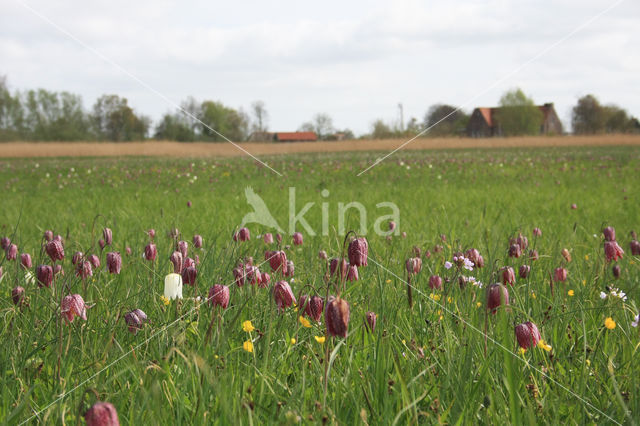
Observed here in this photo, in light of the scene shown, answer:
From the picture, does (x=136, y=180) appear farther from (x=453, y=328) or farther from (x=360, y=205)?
(x=453, y=328)

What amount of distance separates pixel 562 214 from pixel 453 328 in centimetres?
428

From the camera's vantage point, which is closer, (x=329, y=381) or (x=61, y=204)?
(x=329, y=381)

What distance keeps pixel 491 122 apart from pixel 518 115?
6.38 m

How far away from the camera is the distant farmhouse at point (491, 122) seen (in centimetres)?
5724

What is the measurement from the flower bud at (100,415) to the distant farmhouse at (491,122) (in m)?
55.8

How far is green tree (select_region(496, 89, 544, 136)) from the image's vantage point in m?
51.0

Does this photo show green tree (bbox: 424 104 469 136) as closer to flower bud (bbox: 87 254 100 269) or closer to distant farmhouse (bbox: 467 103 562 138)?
flower bud (bbox: 87 254 100 269)

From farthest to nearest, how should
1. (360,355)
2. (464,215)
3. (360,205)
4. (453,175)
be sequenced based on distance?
(453,175) → (360,205) → (464,215) → (360,355)

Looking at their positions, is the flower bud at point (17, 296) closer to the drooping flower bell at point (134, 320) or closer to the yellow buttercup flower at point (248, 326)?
the drooping flower bell at point (134, 320)

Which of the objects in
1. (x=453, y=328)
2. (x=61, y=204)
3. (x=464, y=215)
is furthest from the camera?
(x=61, y=204)

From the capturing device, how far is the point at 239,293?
2.40m

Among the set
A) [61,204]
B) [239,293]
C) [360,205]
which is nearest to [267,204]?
[360,205]

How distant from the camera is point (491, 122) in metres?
59.2

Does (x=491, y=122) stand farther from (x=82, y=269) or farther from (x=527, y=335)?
(x=527, y=335)
